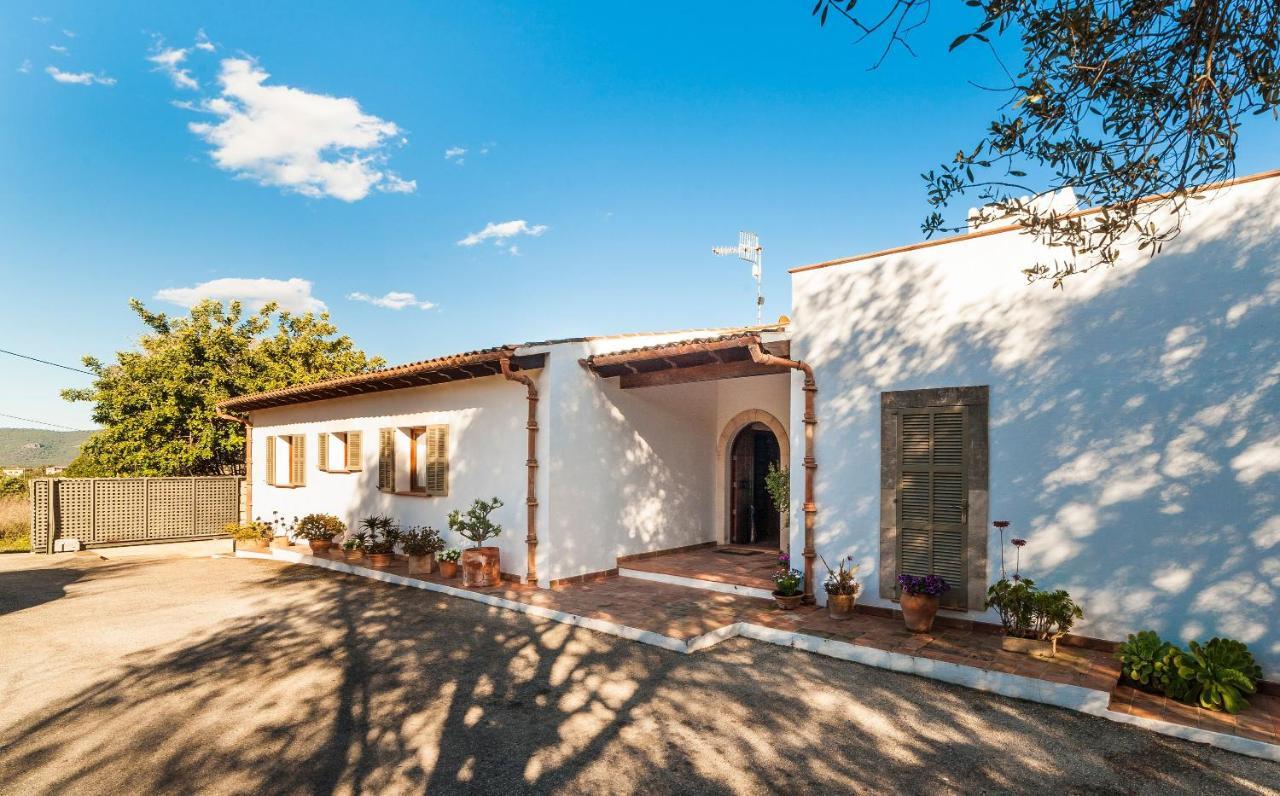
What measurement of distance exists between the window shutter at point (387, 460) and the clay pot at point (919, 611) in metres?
8.71

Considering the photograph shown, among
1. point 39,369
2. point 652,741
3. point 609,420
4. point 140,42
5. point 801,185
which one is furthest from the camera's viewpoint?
point 39,369

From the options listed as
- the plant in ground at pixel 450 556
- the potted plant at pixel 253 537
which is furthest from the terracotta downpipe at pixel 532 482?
the potted plant at pixel 253 537

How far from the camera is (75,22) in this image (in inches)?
363

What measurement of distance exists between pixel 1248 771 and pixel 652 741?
3.68 metres

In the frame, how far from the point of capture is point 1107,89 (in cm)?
341

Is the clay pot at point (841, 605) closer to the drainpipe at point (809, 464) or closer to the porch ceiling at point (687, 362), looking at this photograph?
the drainpipe at point (809, 464)

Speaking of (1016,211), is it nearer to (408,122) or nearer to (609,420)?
(609,420)

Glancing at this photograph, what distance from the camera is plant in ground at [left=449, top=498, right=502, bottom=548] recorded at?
9242 mm

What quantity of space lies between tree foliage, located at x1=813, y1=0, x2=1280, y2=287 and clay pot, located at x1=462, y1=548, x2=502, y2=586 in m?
7.60

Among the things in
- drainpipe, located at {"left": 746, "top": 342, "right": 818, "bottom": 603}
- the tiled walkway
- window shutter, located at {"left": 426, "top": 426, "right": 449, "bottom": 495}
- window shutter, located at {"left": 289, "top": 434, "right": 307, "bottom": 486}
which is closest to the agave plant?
the tiled walkway

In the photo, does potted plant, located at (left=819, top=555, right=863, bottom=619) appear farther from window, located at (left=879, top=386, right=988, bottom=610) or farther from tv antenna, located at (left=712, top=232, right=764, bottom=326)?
tv antenna, located at (left=712, top=232, right=764, bottom=326)

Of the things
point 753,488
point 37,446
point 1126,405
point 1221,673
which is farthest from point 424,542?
point 37,446

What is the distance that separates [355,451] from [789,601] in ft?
29.5

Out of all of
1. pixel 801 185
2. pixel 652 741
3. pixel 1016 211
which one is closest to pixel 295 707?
pixel 652 741
